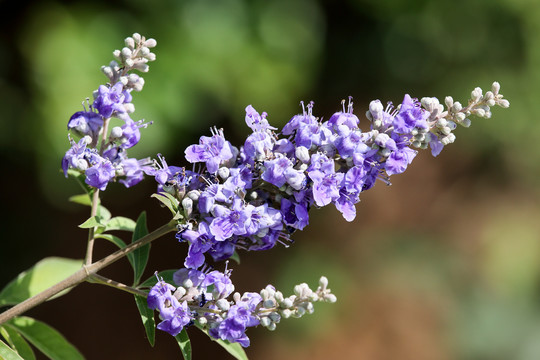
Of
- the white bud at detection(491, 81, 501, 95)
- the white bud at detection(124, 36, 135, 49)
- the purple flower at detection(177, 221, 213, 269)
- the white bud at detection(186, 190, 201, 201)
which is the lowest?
the purple flower at detection(177, 221, 213, 269)

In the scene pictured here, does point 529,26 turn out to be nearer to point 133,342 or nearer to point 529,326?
point 529,326

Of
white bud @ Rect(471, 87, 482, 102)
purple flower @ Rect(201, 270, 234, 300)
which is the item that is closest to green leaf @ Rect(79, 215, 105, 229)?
purple flower @ Rect(201, 270, 234, 300)

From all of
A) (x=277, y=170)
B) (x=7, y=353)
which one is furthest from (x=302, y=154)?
(x=7, y=353)

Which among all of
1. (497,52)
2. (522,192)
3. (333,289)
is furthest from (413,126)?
(522,192)

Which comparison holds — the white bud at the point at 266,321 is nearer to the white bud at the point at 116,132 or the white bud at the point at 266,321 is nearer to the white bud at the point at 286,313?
the white bud at the point at 286,313

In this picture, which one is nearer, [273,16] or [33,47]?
[33,47]

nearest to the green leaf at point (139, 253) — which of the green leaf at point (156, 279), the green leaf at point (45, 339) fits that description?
the green leaf at point (156, 279)

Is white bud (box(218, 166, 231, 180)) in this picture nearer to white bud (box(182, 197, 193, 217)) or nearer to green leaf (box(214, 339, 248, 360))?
white bud (box(182, 197, 193, 217))

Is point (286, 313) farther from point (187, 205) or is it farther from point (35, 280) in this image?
point (35, 280)
